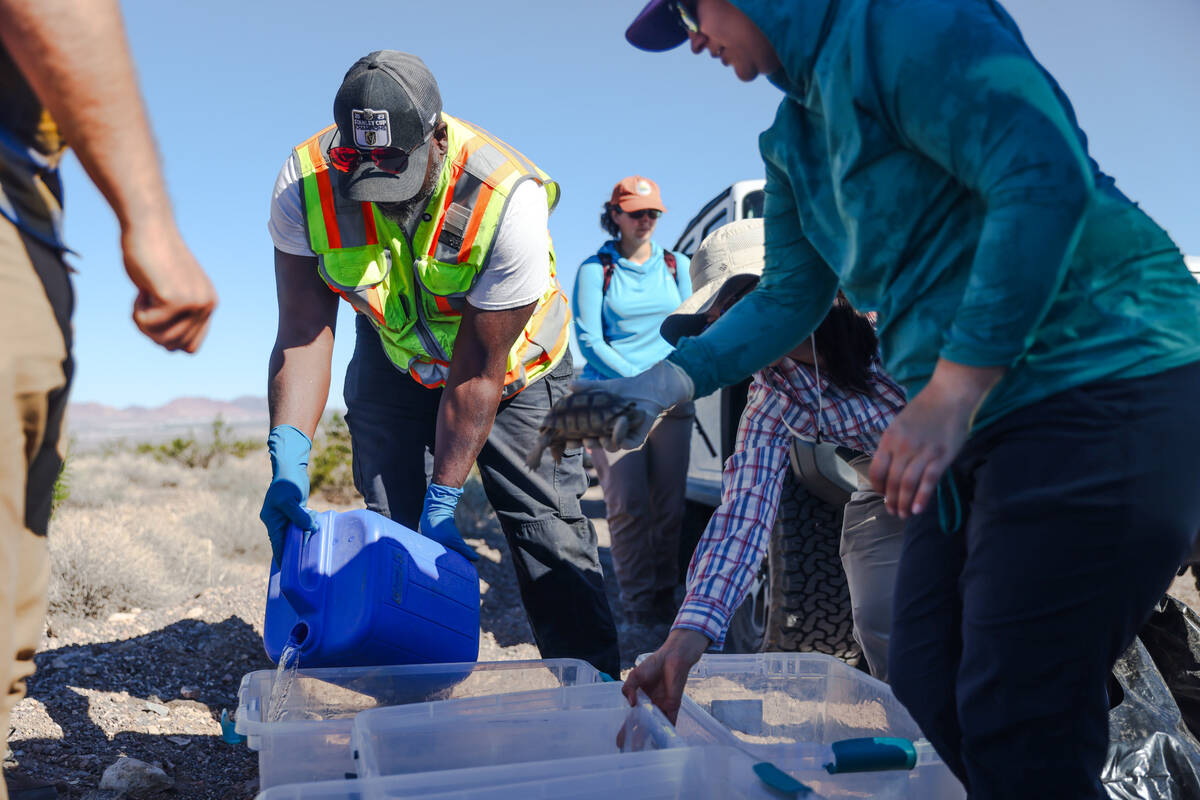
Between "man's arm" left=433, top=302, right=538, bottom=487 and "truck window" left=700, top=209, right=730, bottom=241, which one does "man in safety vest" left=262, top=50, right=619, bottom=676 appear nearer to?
"man's arm" left=433, top=302, right=538, bottom=487

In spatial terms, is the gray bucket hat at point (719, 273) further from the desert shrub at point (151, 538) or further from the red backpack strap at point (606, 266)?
the desert shrub at point (151, 538)

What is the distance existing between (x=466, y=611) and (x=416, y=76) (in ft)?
4.56

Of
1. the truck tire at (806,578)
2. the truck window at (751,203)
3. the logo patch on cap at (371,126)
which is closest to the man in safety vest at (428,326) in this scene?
the logo patch on cap at (371,126)

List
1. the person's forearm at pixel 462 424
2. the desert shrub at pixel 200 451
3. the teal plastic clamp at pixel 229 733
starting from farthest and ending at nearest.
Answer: the desert shrub at pixel 200 451 < the person's forearm at pixel 462 424 < the teal plastic clamp at pixel 229 733

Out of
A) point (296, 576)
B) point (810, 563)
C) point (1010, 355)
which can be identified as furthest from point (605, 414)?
point (810, 563)

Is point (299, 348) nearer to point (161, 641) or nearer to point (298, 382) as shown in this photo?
point (298, 382)

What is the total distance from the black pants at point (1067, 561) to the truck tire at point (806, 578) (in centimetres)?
170

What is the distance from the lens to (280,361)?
265 cm

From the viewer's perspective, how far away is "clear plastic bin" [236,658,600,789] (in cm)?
179

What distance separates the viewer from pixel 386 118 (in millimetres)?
2287

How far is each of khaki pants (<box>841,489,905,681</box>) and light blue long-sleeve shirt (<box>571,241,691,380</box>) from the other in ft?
6.47

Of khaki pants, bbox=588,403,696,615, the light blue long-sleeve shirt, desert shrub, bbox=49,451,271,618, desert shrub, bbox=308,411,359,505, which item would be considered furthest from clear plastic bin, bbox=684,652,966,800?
desert shrub, bbox=308,411,359,505

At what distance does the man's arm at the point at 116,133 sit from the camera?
1022 mm

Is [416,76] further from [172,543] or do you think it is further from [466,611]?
[172,543]
